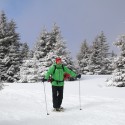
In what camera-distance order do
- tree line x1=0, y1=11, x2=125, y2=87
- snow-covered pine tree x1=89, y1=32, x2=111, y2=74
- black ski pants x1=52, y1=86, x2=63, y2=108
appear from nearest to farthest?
black ski pants x1=52, y1=86, x2=63, y2=108, tree line x1=0, y1=11, x2=125, y2=87, snow-covered pine tree x1=89, y1=32, x2=111, y2=74

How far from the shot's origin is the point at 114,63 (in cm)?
2533

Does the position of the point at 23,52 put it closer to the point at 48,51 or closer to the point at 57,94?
the point at 48,51

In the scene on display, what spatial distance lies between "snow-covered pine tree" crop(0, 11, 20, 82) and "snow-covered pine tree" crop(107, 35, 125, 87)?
18588 millimetres

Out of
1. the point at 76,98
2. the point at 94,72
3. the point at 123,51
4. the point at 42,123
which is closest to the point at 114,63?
the point at 123,51

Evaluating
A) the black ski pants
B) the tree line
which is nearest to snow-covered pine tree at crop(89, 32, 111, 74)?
the tree line

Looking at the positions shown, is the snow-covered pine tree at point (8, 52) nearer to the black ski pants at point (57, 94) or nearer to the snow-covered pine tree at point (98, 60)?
the snow-covered pine tree at point (98, 60)

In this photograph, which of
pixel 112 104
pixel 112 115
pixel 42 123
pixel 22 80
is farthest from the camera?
pixel 22 80

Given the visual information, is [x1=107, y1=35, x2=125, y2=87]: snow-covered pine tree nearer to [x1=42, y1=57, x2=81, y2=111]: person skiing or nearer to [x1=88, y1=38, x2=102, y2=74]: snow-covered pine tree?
[x1=42, y1=57, x2=81, y2=111]: person skiing

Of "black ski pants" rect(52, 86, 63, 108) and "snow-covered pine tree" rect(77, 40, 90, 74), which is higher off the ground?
"snow-covered pine tree" rect(77, 40, 90, 74)

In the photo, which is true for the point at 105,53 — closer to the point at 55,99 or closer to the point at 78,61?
the point at 78,61

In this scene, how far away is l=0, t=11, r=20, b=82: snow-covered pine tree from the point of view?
137ft

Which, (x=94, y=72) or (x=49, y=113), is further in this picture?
(x=94, y=72)

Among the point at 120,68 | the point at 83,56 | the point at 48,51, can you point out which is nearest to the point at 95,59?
the point at 83,56

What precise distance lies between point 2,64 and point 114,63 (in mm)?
20698
